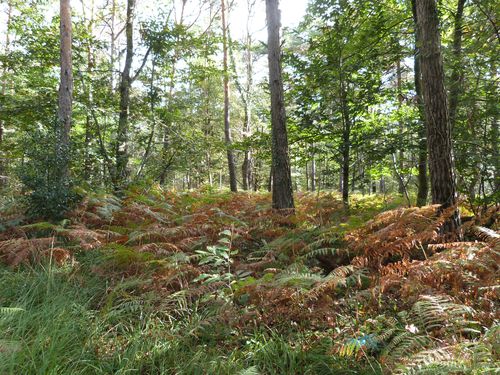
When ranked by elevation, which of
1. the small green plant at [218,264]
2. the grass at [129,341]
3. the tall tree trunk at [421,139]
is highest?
the tall tree trunk at [421,139]

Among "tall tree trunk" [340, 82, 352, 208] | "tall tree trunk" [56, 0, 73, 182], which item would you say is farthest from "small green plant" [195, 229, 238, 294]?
"tall tree trunk" [56, 0, 73, 182]

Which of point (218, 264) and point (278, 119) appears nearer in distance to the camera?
point (218, 264)

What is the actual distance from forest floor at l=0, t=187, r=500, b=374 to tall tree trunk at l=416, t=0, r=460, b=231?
555 mm

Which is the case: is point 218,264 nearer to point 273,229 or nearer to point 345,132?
point 273,229

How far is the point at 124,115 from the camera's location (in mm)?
9914

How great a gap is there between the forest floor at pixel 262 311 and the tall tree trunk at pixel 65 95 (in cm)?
258

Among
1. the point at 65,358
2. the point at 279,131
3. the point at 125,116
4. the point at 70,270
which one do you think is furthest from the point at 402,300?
the point at 125,116

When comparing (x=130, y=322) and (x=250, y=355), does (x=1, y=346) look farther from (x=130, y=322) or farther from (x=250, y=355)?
(x=250, y=355)

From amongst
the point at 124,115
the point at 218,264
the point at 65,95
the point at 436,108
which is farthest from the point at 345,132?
the point at 124,115

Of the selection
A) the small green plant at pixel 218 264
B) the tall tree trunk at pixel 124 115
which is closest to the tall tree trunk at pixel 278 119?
the small green plant at pixel 218 264

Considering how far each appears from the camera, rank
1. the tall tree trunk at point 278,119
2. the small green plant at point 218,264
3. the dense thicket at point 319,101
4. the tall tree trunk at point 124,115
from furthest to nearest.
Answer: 1. the tall tree trunk at point 124,115
2. the tall tree trunk at point 278,119
3. the dense thicket at point 319,101
4. the small green plant at point 218,264

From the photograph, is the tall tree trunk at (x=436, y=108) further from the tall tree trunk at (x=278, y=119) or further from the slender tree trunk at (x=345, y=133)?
the tall tree trunk at (x=278, y=119)

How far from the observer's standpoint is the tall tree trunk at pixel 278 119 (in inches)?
254

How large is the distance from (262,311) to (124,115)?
8821 millimetres
